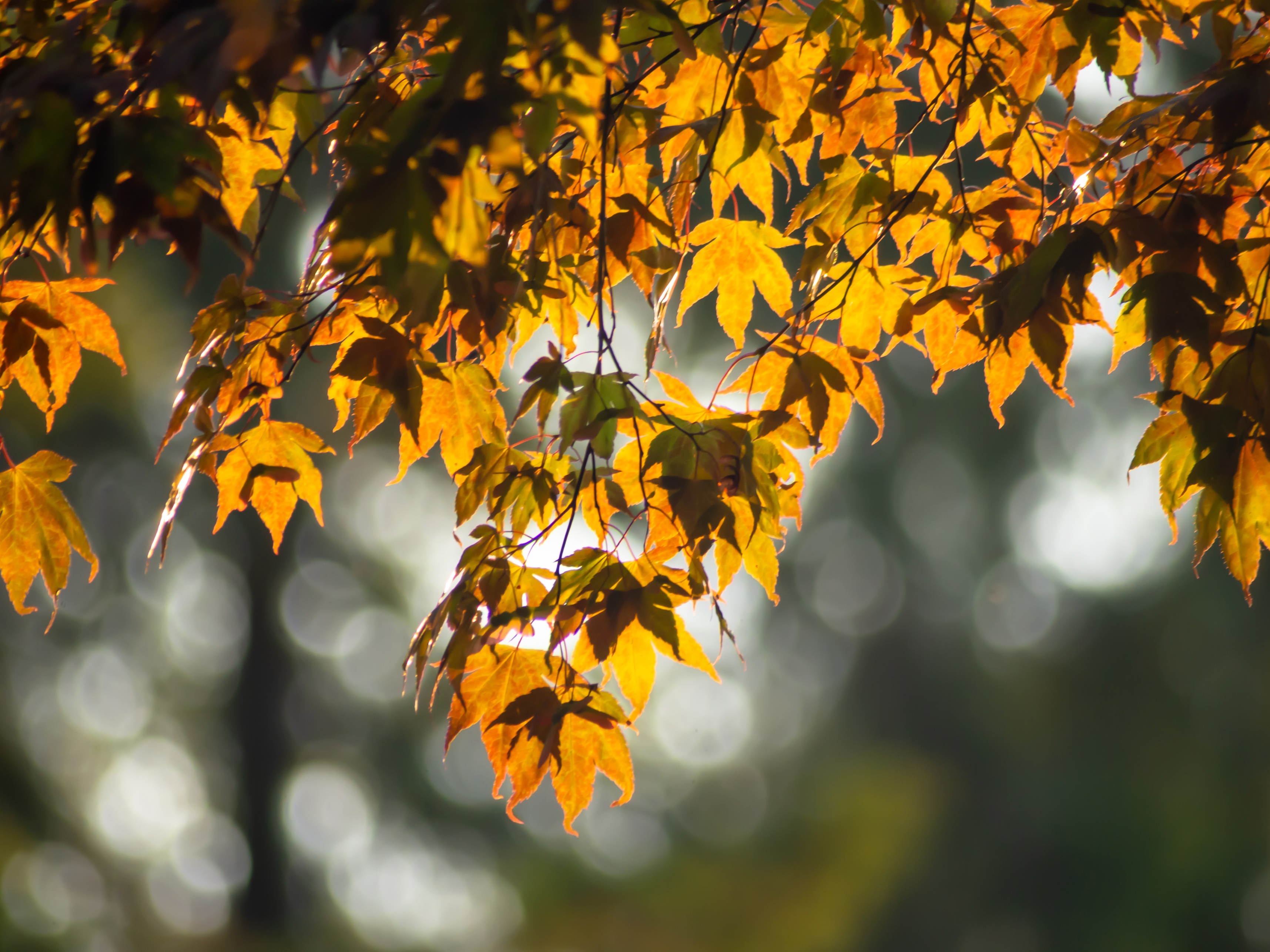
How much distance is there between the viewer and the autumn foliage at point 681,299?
1131 mm

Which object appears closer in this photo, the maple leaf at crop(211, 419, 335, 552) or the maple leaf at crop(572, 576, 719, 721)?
the maple leaf at crop(572, 576, 719, 721)

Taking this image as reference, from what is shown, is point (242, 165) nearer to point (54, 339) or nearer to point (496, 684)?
point (54, 339)

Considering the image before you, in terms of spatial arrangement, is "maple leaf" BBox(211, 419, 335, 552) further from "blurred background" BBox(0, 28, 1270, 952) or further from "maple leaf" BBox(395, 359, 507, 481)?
"blurred background" BBox(0, 28, 1270, 952)

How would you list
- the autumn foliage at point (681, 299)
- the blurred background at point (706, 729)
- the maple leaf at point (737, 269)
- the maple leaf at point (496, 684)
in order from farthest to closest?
the blurred background at point (706, 729), the maple leaf at point (737, 269), the maple leaf at point (496, 684), the autumn foliage at point (681, 299)

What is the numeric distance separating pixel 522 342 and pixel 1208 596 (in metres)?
6.75

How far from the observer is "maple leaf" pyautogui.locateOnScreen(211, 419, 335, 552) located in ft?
4.38

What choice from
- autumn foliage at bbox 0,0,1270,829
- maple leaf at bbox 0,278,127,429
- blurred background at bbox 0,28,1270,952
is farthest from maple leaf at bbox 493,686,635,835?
blurred background at bbox 0,28,1270,952

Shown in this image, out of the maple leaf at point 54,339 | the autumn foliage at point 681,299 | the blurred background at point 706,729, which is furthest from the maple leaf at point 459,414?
the blurred background at point 706,729

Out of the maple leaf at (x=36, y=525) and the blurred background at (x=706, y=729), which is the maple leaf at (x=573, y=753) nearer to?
the maple leaf at (x=36, y=525)

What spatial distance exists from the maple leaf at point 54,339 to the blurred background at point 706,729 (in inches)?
197

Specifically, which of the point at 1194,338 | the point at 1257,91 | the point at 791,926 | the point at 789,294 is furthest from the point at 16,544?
the point at 791,926

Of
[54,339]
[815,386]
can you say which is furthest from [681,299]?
[54,339]

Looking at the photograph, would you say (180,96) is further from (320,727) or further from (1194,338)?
(320,727)

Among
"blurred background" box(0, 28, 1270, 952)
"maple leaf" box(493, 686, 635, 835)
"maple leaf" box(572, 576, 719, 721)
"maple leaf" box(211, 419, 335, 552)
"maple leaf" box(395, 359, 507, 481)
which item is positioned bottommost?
"maple leaf" box(493, 686, 635, 835)
